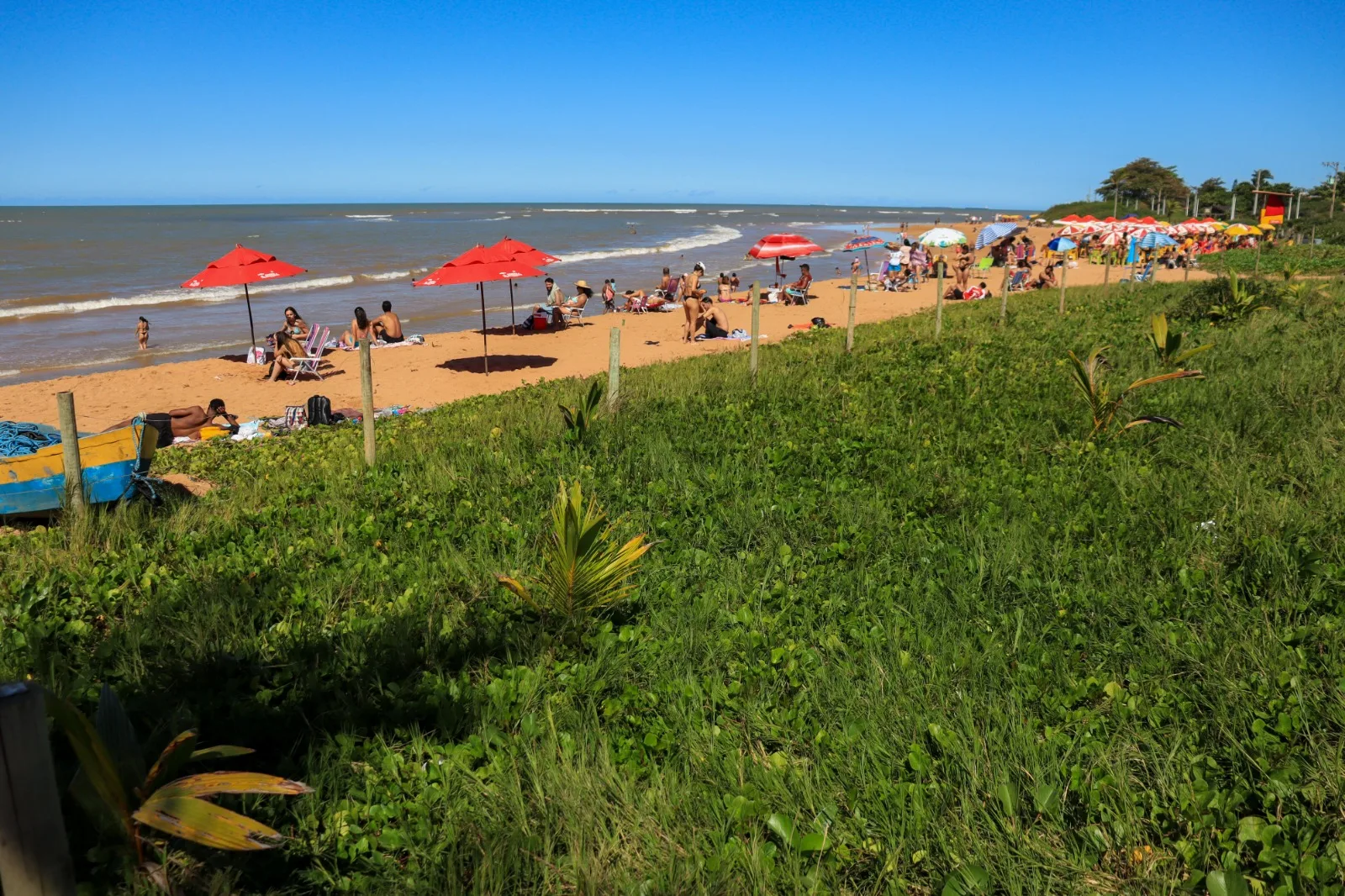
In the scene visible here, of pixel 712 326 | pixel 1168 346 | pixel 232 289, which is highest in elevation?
pixel 232 289

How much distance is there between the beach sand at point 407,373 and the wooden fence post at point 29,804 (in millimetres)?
10369

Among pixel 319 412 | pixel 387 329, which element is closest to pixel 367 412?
pixel 319 412

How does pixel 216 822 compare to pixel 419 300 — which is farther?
pixel 419 300

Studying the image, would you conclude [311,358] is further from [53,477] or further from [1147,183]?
[1147,183]

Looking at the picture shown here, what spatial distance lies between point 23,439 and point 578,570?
17.3 feet

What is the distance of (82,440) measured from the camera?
6.32 metres

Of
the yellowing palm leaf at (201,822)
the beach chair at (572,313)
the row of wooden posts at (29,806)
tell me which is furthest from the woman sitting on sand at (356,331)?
the row of wooden posts at (29,806)

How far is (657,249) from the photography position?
47.4 meters

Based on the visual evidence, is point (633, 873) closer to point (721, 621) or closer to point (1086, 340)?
point (721, 621)

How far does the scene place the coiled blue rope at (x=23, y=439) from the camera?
663cm

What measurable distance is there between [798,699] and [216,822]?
7.01 feet

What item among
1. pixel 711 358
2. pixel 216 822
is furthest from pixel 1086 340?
pixel 216 822

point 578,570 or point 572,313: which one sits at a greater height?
point 572,313

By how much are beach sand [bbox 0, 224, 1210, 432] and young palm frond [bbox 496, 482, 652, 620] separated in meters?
8.23
